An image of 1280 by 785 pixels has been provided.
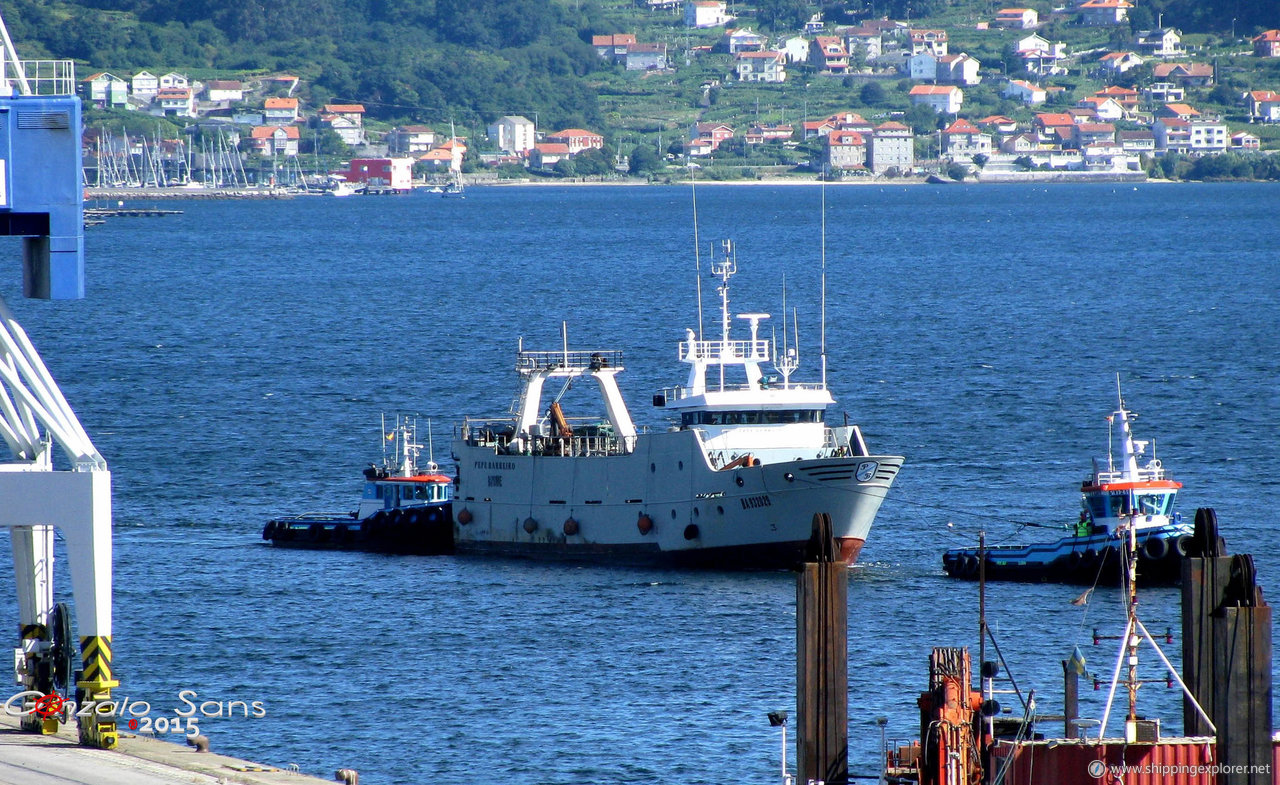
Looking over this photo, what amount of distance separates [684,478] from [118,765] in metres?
27.1

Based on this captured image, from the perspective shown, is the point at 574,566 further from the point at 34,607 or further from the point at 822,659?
the point at 822,659

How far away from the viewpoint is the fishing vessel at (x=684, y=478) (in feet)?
165

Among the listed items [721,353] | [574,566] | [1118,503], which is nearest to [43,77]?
[574,566]

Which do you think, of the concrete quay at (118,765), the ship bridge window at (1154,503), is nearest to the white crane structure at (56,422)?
the concrete quay at (118,765)

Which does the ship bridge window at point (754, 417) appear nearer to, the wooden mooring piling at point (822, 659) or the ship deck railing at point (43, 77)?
the ship deck railing at point (43, 77)

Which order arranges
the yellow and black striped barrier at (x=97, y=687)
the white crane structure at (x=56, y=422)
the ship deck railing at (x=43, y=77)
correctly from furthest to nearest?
the ship deck railing at (x=43, y=77)
the white crane structure at (x=56, y=422)
the yellow and black striped barrier at (x=97, y=687)

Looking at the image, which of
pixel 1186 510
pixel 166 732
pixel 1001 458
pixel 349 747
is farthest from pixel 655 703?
pixel 1001 458

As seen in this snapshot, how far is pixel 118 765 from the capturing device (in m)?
25.5

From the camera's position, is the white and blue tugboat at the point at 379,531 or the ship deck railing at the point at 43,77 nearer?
the ship deck railing at the point at 43,77

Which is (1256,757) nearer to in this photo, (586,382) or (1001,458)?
(1001,458)

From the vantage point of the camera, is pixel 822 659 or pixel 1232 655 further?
pixel 822 659

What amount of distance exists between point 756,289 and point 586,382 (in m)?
62.0

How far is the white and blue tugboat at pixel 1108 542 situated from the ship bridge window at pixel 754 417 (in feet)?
17.8

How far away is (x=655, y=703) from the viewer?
124 ft
